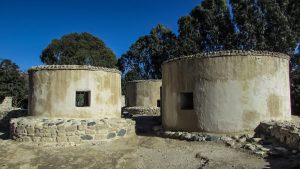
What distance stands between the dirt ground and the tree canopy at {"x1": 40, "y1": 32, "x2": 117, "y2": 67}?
87.1 ft

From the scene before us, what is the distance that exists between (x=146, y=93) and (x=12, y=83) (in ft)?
38.7

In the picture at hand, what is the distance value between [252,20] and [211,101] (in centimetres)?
1630

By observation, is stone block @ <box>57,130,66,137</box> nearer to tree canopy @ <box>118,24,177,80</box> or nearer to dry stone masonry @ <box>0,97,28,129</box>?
dry stone masonry @ <box>0,97,28,129</box>

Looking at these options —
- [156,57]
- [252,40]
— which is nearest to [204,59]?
[252,40]

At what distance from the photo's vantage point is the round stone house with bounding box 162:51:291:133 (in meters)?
11.1

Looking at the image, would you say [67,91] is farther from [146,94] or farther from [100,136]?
[146,94]

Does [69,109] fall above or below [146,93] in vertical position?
below

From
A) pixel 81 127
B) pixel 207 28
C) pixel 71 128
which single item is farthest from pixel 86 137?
pixel 207 28

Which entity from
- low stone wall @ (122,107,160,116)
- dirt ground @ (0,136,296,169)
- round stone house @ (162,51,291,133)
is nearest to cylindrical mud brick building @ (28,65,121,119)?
dirt ground @ (0,136,296,169)

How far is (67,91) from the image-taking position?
1266 centimetres

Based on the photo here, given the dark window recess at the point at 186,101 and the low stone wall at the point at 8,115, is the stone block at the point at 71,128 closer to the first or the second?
the dark window recess at the point at 186,101

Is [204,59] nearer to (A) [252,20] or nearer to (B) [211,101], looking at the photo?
(B) [211,101]

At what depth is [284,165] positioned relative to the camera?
7371mm

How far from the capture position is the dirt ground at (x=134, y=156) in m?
8.16
